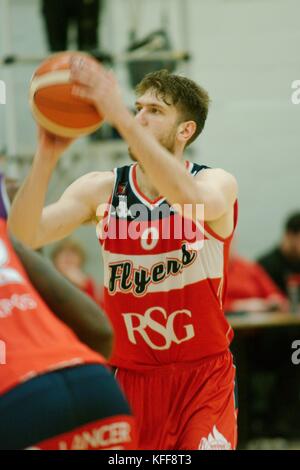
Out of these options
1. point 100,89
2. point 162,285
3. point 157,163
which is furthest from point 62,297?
point 162,285

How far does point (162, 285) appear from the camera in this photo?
4.25 meters

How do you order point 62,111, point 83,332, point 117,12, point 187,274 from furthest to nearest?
1. point 117,12
2. point 187,274
3. point 62,111
4. point 83,332

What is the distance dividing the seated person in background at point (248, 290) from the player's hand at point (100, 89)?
432cm

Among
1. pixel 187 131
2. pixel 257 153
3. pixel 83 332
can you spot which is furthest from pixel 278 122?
pixel 83 332

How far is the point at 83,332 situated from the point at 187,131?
152cm

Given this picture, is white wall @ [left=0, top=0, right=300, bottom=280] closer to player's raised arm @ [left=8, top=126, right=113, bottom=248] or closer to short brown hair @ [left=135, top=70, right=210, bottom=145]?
short brown hair @ [left=135, top=70, right=210, bottom=145]

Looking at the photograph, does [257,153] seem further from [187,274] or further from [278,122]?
[187,274]

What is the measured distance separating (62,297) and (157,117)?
1434 millimetres

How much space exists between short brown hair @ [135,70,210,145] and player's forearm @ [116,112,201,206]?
65 centimetres

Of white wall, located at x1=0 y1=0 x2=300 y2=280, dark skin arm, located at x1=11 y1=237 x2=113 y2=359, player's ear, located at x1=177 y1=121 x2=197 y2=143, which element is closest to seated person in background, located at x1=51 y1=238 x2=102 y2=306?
white wall, located at x1=0 y1=0 x2=300 y2=280

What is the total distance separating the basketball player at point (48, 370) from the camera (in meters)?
2.92

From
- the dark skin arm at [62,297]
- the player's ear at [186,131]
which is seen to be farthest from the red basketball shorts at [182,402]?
the dark skin arm at [62,297]

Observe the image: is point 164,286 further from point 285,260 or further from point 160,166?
point 285,260

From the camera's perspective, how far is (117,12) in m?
9.50
